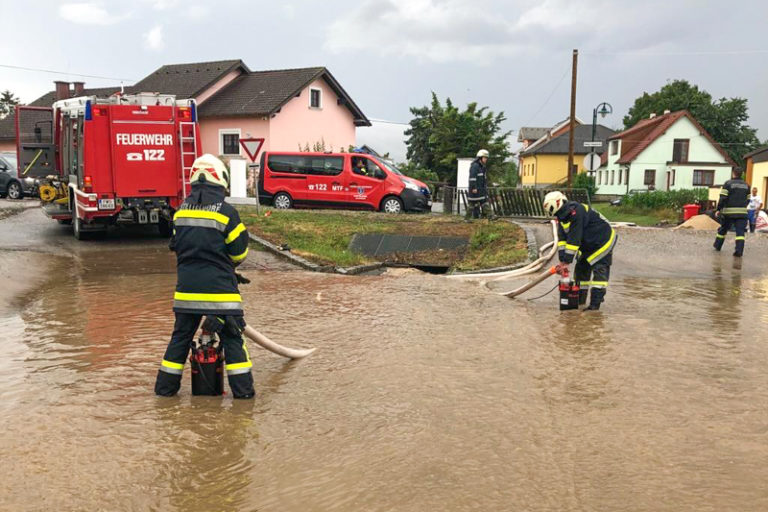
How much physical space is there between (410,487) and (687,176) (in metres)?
56.5

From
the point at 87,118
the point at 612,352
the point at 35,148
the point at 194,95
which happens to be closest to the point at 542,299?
the point at 612,352

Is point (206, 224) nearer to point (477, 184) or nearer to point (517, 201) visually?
point (477, 184)

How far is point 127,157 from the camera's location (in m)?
13.0

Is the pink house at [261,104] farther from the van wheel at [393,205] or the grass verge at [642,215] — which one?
the grass verge at [642,215]

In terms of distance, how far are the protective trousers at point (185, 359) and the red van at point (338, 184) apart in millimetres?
14514

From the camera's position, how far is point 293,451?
4008mm

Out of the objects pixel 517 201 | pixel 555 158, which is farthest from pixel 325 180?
pixel 555 158

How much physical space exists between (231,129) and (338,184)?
14311mm

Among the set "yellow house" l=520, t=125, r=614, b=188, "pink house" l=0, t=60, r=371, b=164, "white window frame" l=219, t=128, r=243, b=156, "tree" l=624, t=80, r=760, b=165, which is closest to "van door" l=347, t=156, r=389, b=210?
"pink house" l=0, t=60, r=371, b=164

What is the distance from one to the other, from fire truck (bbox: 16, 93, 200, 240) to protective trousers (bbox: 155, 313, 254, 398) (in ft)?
28.1

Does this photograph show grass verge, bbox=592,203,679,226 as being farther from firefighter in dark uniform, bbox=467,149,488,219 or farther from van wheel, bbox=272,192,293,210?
van wheel, bbox=272,192,293,210

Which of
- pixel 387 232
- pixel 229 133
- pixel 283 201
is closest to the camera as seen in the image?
pixel 387 232

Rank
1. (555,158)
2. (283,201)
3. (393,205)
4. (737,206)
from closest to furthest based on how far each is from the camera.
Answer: (737,206) → (393,205) → (283,201) → (555,158)

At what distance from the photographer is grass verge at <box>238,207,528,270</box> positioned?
1275cm
